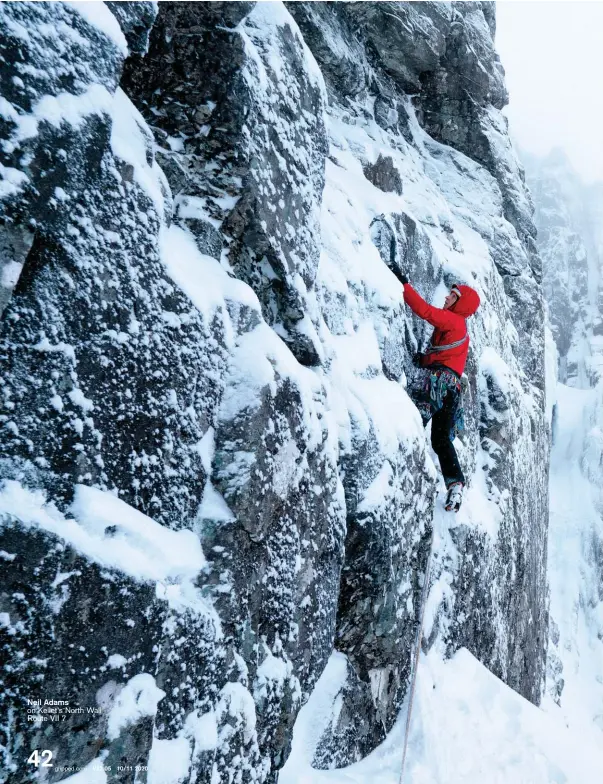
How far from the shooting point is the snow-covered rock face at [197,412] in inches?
81.1

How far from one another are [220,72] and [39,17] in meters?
1.39

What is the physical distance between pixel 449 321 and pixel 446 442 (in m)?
1.34

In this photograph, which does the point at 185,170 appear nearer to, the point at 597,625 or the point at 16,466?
the point at 16,466

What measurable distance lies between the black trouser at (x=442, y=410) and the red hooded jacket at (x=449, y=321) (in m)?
0.15

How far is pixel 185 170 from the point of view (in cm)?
336

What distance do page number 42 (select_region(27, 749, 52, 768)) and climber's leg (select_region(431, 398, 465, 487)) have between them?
482 cm

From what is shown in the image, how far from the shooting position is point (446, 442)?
19.8ft

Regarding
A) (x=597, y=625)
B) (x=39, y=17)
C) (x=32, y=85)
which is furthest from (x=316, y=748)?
(x=597, y=625)

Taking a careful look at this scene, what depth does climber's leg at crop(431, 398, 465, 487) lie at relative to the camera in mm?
5988

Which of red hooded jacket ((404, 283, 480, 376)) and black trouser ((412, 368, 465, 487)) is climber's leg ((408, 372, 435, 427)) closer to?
black trouser ((412, 368, 465, 487))

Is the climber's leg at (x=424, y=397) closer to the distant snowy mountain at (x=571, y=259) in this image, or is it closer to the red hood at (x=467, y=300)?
the red hood at (x=467, y=300)

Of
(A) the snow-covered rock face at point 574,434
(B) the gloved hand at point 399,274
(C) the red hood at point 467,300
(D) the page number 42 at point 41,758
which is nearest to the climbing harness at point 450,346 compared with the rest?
(C) the red hood at point 467,300

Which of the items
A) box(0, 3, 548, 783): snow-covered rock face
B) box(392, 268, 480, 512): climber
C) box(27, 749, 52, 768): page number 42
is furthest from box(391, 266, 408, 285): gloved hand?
box(27, 749, 52, 768): page number 42

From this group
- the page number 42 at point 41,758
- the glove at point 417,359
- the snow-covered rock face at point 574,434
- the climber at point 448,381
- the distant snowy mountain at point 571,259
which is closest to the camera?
the page number 42 at point 41,758
